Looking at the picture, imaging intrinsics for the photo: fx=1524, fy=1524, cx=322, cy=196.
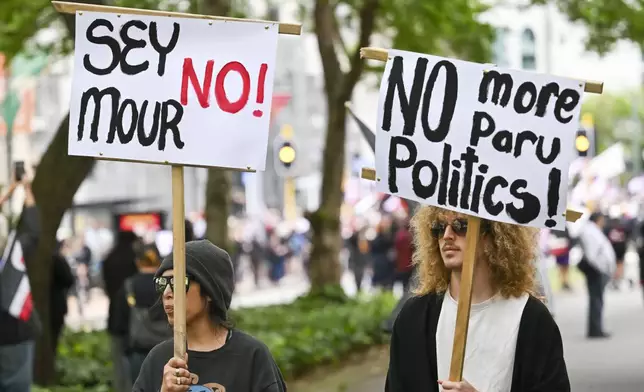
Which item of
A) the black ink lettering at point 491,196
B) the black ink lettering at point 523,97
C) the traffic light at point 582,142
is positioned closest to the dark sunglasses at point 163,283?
the black ink lettering at point 491,196

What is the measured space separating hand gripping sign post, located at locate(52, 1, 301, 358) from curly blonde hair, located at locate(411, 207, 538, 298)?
0.65 m

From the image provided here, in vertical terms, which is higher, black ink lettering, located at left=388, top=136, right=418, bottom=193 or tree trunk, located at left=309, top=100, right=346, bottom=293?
black ink lettering, located at left=388, top=136, right=418, bottom=193

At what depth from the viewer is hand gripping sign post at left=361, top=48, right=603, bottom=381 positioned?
5164mm

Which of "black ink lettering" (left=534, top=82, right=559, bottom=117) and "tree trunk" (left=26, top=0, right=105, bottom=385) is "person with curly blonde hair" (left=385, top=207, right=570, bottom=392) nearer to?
"black ink lettering" (left=534, top=82, right=559, bottom=117)

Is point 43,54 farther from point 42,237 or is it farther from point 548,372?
point 548,372

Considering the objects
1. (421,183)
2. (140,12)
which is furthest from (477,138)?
(140,12)

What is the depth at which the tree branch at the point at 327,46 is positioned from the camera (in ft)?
73.0

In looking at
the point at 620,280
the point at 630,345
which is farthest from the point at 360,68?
the point at 620,280

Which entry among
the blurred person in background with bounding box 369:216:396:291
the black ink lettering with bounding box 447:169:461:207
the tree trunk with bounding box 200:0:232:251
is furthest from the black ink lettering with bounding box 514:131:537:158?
the blurred person in background with bounding box 369:216:396:291

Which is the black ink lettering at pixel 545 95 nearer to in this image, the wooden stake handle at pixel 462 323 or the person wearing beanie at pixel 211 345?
the wooden stake handle at pixel 462 323

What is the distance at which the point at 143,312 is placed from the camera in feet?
29.5

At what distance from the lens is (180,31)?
5.43 m

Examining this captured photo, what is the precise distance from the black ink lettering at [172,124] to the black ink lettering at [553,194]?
1.29m

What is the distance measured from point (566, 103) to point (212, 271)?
133cm
